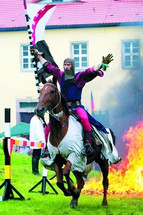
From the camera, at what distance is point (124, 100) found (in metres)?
25.0

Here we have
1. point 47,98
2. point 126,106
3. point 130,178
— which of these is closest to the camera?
point 47,98

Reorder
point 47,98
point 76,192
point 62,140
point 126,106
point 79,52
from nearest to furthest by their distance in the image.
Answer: point 47,98, point 62,140, point 76,192, point 126,106, point 79,52

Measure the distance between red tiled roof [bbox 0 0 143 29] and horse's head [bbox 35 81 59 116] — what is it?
2477 cm

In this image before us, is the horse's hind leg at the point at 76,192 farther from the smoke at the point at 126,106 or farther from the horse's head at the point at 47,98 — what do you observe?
the smoke at the point at 126,106

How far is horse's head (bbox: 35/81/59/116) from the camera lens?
12430mm

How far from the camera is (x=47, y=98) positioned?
41.7ft

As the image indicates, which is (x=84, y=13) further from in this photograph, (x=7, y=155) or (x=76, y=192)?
(x=76, y=192)

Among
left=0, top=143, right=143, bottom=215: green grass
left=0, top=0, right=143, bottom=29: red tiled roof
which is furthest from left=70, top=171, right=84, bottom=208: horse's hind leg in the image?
left=0, top=0, right=143, bottom=29: red tiled roof

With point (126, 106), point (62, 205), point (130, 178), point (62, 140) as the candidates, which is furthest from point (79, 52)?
point (62, 140)

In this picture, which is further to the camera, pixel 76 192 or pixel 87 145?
pixel 76 192

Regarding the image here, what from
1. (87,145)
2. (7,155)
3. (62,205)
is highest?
(87,145)

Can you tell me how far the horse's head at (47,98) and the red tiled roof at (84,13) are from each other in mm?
24773

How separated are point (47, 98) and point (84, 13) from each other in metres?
27.8

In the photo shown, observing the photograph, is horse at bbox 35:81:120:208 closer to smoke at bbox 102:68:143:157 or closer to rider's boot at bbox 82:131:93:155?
rider's boot at bbox 82:131:93:155
